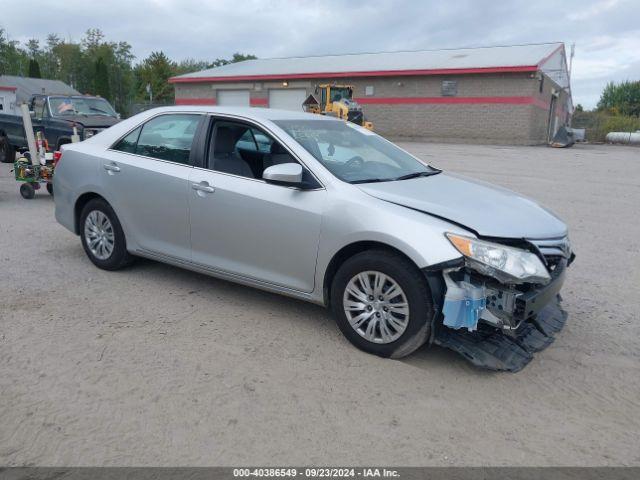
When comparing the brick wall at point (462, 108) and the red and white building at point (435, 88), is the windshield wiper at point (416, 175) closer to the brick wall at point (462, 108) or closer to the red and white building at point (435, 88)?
the red and white building at point (435, 88)

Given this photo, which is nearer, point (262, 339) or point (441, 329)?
point (441, 329)

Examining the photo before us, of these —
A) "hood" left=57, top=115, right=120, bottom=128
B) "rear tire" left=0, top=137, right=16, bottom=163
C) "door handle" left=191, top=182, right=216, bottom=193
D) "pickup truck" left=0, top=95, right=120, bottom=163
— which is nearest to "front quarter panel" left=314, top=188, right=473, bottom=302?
"door handle" left=191, top=182, right=216, bottom=193

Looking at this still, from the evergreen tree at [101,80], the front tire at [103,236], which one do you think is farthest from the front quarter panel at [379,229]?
the evergreen tree at [101,80]

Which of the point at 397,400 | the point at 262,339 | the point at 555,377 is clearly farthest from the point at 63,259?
the point at 555,377

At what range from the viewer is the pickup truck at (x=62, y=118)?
1247cm

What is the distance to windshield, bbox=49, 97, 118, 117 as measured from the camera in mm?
13188

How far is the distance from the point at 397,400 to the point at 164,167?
116 inches

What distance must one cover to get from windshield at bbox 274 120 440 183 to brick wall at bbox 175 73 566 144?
1165 inches

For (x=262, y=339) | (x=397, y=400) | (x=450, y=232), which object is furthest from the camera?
(x=262, y=339)

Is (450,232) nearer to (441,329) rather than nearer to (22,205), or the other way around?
(441,329)

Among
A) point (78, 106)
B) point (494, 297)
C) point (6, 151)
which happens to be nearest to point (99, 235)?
point (494, 297)

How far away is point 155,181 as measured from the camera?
5.08 metres

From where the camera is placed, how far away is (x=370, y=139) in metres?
5.36

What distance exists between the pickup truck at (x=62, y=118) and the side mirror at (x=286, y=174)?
9.17 meters
